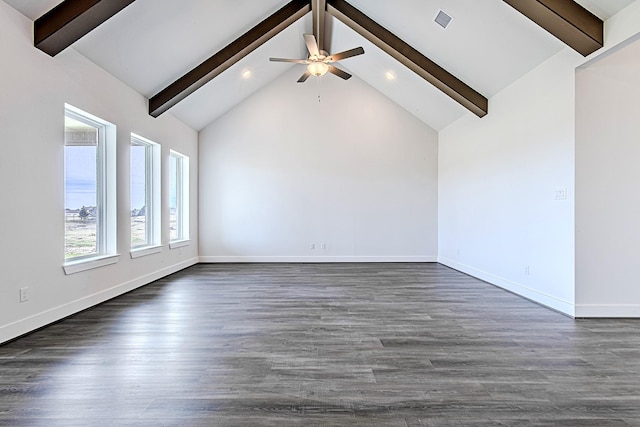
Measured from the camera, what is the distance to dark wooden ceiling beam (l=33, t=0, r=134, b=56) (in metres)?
3.00

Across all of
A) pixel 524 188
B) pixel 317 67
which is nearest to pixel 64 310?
pixel 317 67

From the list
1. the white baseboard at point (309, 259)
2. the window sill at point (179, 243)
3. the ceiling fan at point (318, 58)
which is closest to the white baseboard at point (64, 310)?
the window sill at point (179, 243)

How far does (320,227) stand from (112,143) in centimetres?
421

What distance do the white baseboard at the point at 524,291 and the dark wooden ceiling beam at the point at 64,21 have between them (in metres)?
5.37

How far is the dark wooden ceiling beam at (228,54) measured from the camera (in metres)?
5.02

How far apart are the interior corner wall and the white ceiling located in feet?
1.21

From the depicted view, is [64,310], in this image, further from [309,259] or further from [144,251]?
[309,259]

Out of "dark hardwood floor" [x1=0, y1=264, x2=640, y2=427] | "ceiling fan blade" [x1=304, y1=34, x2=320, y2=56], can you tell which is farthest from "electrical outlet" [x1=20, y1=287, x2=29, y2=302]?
"ceiling fan blade" [x1=304, y1=34, x2=320, y2=56]

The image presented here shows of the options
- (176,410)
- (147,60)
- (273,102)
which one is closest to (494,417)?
(176,410)

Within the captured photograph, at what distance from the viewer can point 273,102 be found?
729 cm

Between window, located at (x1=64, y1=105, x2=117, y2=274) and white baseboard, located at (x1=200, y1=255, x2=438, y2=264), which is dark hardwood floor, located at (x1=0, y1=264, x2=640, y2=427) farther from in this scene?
white baseboard, located at (x1=200, y1=255, x2=438, y2=264)

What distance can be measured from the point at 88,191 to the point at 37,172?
3.14 ft

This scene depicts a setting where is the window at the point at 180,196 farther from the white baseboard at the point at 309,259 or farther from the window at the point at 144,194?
the window at the point at 144,194

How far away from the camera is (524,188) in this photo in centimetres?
429
